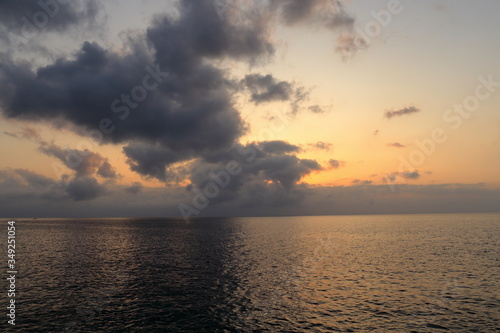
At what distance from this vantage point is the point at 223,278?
207 ft

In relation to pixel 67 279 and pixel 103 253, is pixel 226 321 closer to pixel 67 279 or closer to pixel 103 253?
pixel 67 279

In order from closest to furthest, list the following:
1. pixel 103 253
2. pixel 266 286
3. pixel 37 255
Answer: pixel 266 286, pixel 37 255, pixel 103 253

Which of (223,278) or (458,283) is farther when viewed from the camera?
(223,278)

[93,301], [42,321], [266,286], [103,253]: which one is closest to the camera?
[42,321]

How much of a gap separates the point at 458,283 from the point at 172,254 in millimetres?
75575

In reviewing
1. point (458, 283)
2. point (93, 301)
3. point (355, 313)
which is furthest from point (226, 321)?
point (458, 283)

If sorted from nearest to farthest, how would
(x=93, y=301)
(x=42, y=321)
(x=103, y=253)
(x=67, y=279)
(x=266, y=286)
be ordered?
(x=42, y=321), (x=93, y=301), (x=266, y=286), (x=67, y=279), (x=103, y=253)

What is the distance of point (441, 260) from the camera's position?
265 ft

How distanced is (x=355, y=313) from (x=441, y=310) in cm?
1261

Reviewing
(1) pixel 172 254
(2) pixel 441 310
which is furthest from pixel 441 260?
(1) pixel 172 254

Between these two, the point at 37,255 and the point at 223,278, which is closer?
the point at 223,278

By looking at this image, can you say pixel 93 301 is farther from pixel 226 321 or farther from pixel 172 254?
pixel 172 254

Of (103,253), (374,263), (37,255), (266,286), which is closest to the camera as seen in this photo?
(266,286)

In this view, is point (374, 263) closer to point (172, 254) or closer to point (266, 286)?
point (266, 286)
